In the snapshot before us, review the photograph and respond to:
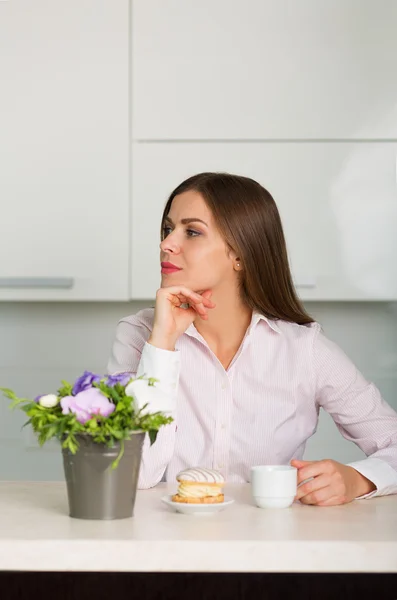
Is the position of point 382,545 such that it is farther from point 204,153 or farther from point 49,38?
point 49,38

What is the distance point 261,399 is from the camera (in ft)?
6.54

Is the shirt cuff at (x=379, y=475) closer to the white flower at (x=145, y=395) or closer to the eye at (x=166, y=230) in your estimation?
the white flower at (x=145, y=395)

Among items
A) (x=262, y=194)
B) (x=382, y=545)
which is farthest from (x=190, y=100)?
(x=382, y=545)

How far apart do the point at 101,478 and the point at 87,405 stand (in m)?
0.11

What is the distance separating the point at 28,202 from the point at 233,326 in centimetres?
87

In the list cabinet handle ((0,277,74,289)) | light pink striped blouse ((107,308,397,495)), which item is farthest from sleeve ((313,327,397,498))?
cabinet handle ((0,277,74,289))

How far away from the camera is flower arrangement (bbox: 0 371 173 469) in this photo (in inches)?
50.3

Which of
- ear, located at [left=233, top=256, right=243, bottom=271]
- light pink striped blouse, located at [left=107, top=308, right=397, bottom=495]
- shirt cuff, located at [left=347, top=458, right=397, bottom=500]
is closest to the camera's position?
shirt cuff, located at [left=347, top=458, right=397, bottom=500]

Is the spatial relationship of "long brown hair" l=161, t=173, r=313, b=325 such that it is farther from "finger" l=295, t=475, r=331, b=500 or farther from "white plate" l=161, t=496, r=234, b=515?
"white plate" l=161, t=496, r=234, b=515

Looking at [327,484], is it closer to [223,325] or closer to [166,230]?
[223,325]

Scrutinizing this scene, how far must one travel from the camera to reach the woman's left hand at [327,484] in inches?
59.4

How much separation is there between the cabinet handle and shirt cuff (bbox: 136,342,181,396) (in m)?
0.99

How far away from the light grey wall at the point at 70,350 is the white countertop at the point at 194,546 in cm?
166
